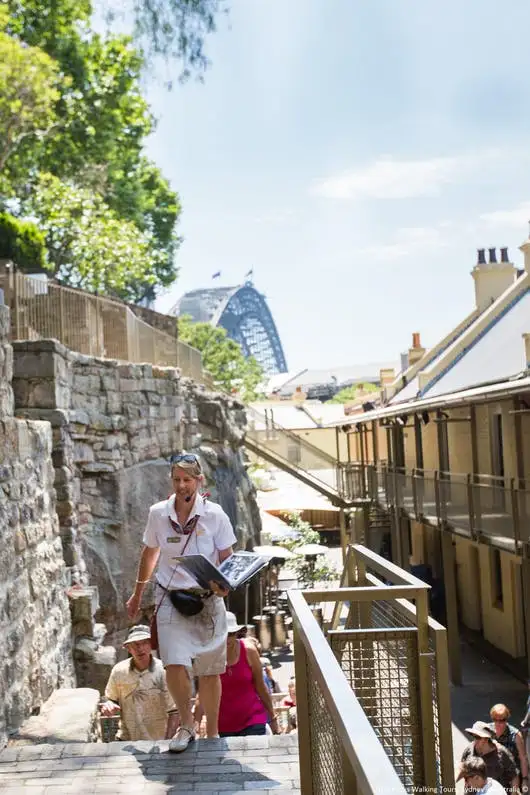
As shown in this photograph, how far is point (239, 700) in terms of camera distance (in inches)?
252

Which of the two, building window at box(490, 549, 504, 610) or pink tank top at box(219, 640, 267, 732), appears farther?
building window at box(490, 549, 504, 610)

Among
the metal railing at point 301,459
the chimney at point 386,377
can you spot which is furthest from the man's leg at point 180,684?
the chimney at point 386,377

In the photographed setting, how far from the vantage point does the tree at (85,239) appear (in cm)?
2872

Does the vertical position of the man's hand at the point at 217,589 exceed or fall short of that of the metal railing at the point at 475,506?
it exceeds it

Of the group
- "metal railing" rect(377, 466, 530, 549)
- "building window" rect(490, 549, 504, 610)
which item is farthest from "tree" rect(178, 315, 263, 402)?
"metal railing" rect(377, 466, 530, 549)

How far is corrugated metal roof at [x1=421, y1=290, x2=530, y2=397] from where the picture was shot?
2039 centimetres

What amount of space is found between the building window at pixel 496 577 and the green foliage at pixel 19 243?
13.5 m

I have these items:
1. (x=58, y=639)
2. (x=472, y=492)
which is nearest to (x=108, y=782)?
(x=58, y=639)

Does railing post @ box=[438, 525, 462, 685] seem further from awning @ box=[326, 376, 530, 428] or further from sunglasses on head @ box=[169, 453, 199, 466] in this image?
sunglasses on head @ box=[169, 453, 199, 466]

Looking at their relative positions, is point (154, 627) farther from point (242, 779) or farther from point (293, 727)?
point (293, 727)

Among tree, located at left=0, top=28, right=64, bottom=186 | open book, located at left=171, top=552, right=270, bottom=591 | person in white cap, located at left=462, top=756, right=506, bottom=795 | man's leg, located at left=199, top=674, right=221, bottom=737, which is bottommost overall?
person in white cap, located at left=462, top=756, right=506, bottom=795

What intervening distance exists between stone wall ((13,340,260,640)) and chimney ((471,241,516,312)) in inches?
591

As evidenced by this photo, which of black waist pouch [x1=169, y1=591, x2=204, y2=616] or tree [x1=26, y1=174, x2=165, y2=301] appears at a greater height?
tree [x1=26, y1=174, x2=165, y2=301]

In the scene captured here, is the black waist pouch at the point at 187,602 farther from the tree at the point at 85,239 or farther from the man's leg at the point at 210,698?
the tree at the point at 85,239
